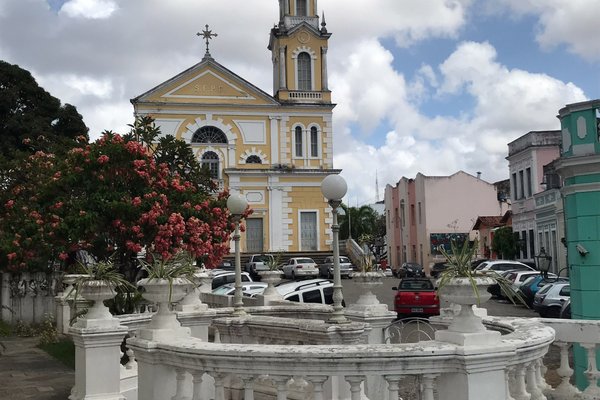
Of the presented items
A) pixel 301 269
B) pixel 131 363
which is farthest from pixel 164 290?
pixel 301 269

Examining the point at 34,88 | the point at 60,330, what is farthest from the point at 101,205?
the point at 34,88

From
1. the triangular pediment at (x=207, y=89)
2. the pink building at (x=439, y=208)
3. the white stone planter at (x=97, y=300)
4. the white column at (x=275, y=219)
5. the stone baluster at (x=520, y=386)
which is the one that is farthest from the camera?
the pink building at (x=439, y=208)

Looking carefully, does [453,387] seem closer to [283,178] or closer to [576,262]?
[576,262]

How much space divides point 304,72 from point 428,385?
4418 centimetres

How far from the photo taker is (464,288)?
5.32 m

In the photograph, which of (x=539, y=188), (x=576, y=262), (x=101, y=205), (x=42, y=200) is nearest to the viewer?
(x=576, y=262)

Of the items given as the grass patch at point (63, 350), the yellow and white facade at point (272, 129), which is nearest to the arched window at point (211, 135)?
the yellow and white facade at point (272, 129)

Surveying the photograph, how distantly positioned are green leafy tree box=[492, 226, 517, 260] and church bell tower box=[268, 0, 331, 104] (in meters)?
13.7

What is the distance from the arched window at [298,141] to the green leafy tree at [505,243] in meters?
13.3

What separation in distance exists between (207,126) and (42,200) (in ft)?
98.8

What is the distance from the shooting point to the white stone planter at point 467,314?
525cm

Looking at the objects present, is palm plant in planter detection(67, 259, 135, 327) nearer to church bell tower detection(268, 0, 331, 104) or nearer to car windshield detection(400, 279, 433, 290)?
car windshield detection(400, 279, 433, 290)

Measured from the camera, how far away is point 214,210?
17469 millimetres

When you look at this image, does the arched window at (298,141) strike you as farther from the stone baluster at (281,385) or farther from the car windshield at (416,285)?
the stone baluster at (281,385)
